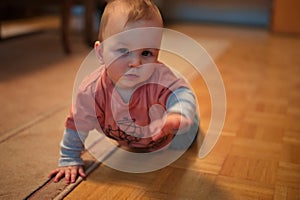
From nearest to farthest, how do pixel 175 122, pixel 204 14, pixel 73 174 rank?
pixel 175 122
pixel 73 174
pixel 204 14

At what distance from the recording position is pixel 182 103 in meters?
0.70

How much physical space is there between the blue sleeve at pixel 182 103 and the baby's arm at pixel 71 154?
181mm

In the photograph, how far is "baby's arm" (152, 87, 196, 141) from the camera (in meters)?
0.63

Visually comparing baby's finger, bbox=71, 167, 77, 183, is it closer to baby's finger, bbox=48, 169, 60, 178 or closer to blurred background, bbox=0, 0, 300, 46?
baby's finger, bbox=48, 169, 60, 178

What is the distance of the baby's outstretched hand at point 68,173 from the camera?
715 mm

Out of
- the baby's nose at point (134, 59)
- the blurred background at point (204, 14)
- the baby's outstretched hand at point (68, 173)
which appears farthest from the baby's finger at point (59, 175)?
the blurred background at point (204, 14)

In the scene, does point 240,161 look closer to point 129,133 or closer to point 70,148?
point 129,133

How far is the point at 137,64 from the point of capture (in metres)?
0.70

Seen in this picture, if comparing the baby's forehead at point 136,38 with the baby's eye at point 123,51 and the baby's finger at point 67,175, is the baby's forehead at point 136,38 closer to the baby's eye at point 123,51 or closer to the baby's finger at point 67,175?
the baby's eye at point 123,51

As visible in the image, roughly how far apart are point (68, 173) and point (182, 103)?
236 millimetres

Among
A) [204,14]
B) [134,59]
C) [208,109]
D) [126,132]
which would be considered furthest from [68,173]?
[204,14]

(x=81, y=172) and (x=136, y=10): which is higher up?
(x=136, y=10)

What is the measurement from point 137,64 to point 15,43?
1.50m

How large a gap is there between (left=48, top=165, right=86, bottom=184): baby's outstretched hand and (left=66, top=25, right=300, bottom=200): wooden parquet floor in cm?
2
